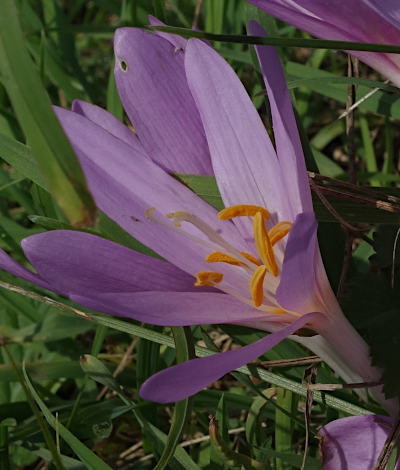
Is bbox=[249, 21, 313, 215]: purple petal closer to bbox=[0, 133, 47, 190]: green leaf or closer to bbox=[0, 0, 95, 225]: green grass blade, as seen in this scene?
bbox=[0, 0, 95, 225]: green grass blade

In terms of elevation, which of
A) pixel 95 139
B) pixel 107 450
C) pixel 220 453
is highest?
pixel 95 139

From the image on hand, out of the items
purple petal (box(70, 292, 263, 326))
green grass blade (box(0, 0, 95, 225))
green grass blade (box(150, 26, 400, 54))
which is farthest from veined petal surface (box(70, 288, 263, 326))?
green grass blade (box(150, 26, 400, 54))

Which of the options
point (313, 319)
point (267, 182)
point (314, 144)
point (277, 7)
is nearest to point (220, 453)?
point (313, 319)

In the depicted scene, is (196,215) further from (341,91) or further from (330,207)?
(341,91)

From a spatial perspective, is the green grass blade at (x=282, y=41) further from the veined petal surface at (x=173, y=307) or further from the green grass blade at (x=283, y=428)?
the green grass blade at (x=283, y=428)

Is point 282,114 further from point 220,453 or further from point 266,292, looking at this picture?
point 220,453

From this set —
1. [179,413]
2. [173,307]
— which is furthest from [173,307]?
[179,413]

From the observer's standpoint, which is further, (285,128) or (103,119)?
(103,119)

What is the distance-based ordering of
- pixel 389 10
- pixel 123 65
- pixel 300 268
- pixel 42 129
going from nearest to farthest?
1. pixel 42 129
2. pixel 300 268
3. pixel 389 10
4. pixel 123 65

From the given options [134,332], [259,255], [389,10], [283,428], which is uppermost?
[389,10]
